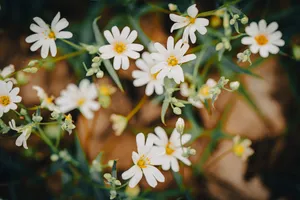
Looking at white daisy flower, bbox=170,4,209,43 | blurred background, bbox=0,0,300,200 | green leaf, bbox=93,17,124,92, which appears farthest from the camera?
blurred background, bbox=0,0,300,200

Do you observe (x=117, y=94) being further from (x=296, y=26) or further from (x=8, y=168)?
(x=296, y=26)

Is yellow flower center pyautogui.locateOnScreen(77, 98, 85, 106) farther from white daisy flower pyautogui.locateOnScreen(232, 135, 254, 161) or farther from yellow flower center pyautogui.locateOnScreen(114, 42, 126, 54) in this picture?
white daisy flower pyautogui.locateOnScreen(232, 135, 254, 161)

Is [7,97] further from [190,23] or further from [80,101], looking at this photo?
[190,23]

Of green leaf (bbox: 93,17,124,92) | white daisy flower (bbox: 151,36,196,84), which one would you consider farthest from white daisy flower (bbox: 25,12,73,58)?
white daisy flower (bbox: 151,36,196,84)

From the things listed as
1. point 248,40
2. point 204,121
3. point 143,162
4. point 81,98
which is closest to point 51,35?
point 81,98

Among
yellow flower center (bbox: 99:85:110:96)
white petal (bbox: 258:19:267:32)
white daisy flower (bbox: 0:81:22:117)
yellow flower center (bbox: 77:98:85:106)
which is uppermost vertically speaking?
yellow flower center (bbox: 99:85:110:96)

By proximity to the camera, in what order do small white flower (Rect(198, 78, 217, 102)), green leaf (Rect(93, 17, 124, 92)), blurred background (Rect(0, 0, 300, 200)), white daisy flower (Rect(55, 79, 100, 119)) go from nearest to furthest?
green leaf (Rect(93, 17, 124, 92))
small white flower (Rect(198, 78, 217, 102))
white daisy flower (Rect(55, 79, 100, 119))
blurred background (Rect(0, 0, 300, 200))

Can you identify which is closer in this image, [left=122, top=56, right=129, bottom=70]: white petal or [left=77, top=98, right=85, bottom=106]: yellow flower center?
[left=122, top=56, right=129, bottom=70]: white petal
